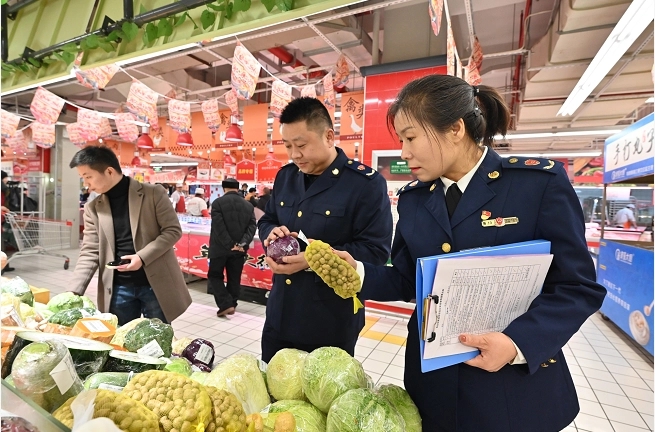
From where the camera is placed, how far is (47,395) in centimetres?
91

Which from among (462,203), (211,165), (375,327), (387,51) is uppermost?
(387,51)

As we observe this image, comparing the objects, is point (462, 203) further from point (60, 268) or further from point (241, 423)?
point (60, 268)

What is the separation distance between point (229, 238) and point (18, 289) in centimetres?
326

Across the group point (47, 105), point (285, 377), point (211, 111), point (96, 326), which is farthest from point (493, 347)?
point (47, 105)

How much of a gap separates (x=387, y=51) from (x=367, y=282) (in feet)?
16.6

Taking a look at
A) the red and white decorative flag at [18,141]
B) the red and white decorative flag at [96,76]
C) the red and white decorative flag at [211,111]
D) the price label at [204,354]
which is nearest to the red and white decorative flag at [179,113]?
the red and white decorative flag at [211,111]

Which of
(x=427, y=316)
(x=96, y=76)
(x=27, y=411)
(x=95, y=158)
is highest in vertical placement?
(x=96, y=76)

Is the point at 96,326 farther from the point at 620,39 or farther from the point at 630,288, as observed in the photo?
the point at 630,288

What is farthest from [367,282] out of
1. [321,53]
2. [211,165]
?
[211,165]

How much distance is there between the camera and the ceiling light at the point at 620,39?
2.69 m

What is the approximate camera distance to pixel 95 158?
98.6 inches

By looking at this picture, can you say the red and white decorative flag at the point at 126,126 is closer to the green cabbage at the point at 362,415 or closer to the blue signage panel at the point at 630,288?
the green cabbage at the point at 362,415

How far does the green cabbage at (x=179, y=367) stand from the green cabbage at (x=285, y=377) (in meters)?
0.28

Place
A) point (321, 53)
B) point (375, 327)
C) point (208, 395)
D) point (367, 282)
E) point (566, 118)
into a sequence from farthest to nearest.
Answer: point (566, 118), point (321, 53), point (375, 327), point (367, 282), point (208, 395)
